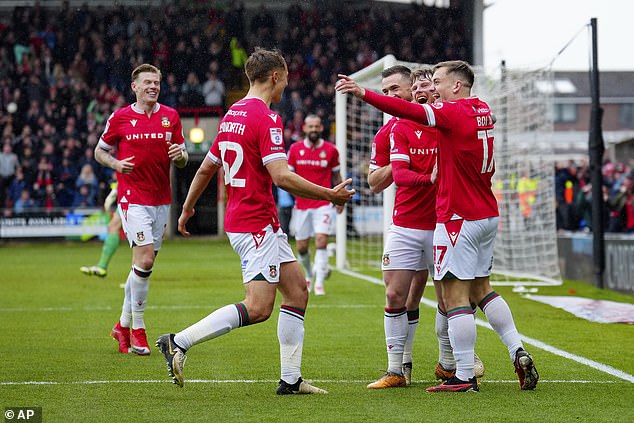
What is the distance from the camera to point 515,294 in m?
13.5

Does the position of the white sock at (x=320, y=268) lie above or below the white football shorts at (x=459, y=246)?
below

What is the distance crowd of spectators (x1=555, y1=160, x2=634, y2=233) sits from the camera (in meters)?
19.8

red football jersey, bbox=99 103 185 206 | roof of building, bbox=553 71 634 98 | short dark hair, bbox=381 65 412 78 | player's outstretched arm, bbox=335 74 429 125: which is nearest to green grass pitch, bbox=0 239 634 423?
red football jersey, bbox=99 103 185 206

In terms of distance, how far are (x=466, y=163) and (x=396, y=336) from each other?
125cm

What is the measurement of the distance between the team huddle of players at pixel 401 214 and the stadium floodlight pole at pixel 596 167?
795 centimetres

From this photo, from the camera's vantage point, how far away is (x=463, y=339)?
6188mm

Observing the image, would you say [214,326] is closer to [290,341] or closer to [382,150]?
[290,341]

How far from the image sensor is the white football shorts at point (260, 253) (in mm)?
6039

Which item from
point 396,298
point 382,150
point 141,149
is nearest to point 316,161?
point 141,149

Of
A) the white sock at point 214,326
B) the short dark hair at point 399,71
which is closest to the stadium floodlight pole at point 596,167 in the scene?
the short dark hair at point 399,71

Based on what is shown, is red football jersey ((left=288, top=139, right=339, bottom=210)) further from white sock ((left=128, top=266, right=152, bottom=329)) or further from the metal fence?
white sock ((left=128, top=266, right=152, bottom=329))

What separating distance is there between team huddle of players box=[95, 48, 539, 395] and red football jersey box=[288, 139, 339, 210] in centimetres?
649

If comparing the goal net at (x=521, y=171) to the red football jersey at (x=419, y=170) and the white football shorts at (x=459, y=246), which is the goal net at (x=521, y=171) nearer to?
the red football jersey at (x=419, y=170)

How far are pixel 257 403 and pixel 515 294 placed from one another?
8.17 m
